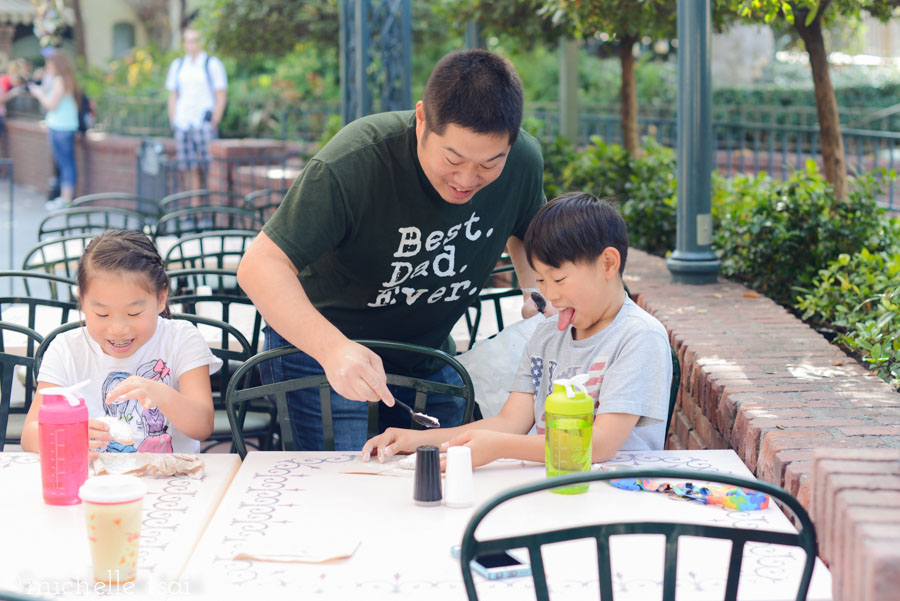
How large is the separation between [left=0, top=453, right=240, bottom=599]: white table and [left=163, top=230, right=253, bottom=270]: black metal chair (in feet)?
8.55

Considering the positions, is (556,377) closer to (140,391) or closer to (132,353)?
(140,391)

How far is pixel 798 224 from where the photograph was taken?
4.95 metres

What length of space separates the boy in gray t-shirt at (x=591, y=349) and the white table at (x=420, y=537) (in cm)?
8

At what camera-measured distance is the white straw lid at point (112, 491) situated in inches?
70.7

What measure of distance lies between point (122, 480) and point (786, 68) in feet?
64.8

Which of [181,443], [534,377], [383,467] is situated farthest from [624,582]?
[181,443]

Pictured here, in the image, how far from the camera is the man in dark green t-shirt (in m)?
2.43

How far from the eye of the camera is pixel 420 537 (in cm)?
201

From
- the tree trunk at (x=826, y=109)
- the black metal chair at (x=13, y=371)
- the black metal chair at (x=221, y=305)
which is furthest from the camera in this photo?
the tree trunk at (x=826, y=109)

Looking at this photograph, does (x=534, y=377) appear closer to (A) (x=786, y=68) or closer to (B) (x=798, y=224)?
(B) (x=798, y=224)

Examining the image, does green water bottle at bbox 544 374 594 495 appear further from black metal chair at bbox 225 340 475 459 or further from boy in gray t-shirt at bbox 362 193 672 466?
black metal chair at bbox 225 340 475 459

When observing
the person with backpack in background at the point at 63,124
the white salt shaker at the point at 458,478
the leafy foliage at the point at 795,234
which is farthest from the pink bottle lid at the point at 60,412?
the person with backpack in background at the point at 63,124

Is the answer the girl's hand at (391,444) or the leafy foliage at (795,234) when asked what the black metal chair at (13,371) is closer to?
the girl's hand at (391,444)

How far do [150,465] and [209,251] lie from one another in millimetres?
3415
